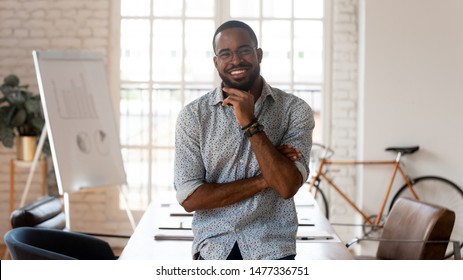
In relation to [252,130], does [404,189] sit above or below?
below

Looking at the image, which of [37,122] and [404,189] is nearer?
[37,122]

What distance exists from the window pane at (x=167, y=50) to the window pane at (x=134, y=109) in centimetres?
A: 19

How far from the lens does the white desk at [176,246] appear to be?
266cm

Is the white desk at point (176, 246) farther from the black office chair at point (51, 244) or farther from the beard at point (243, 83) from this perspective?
the beard at point (243, 83)

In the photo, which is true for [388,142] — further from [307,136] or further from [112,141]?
[307,136]

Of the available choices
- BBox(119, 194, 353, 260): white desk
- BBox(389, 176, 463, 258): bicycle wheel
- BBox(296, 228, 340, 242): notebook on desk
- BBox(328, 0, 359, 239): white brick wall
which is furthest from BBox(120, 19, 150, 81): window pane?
BBox(296, 228, 340, 242): notebook on desk

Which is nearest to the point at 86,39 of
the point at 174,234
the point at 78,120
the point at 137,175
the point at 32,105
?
the point at 32,105

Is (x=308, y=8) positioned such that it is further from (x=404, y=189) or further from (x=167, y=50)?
(x=404, y=189)

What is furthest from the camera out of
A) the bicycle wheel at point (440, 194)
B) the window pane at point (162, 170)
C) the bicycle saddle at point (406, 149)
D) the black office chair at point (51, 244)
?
the window pane at point (162, 170)

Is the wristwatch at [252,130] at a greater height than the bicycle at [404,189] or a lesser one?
greater

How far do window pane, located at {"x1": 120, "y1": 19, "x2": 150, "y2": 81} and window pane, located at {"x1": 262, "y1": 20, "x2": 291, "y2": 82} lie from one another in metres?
1.03

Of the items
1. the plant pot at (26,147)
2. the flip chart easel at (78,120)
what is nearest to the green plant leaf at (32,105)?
the plant pot at (26,147)

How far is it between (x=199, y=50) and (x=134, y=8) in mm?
670

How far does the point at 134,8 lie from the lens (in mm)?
6527
